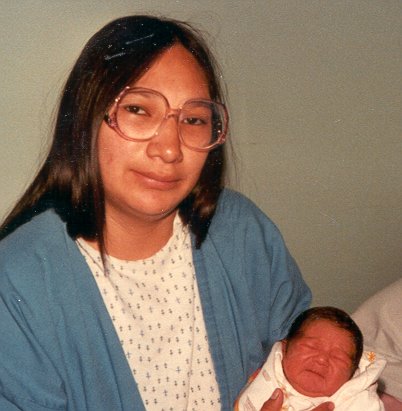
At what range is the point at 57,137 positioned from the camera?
1377 mm

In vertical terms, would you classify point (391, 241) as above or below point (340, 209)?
below

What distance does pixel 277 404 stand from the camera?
147 cm

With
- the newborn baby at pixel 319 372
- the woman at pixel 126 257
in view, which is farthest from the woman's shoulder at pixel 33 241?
the newborn baby at pixel 319 372

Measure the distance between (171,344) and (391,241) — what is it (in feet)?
5.09

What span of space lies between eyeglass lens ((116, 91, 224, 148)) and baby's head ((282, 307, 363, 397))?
0.59m

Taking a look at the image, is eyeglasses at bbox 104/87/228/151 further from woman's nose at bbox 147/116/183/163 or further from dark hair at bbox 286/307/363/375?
dark hair at bbox 286/307/363/375

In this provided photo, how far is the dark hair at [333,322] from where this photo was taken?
1.57m

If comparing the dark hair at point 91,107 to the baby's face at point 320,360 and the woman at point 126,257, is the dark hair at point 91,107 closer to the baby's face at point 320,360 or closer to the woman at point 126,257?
the woman at point 126,257

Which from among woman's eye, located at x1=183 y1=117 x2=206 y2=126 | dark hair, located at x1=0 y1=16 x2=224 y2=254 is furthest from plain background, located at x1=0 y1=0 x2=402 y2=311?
woman's eye, located at x1=183 y1=117 x2=206 y2=126

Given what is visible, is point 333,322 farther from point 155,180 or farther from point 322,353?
point 155,180

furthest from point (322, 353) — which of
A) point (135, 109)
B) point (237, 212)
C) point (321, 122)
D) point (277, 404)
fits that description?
point (321, 122)

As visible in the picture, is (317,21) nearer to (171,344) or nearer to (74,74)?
(74,74)

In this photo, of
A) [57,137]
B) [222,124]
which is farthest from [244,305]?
[57,137]

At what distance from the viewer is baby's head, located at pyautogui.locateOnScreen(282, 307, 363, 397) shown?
1511mm
